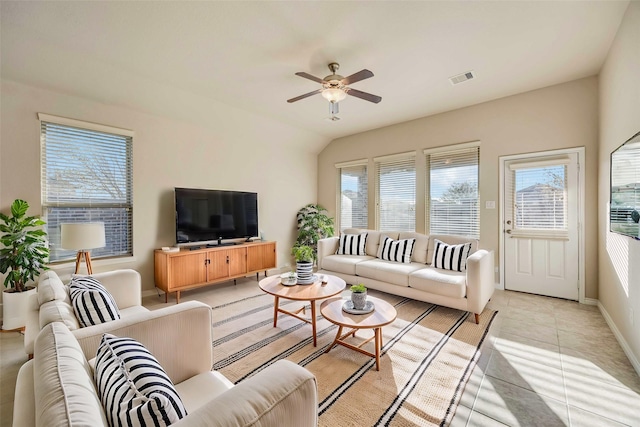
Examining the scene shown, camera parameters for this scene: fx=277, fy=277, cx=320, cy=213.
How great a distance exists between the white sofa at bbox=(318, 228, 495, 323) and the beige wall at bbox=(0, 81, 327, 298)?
1.64 meters

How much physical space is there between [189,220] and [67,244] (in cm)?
142

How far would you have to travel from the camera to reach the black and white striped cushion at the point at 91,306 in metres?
1.60

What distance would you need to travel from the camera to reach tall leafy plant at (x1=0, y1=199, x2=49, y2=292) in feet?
8.82

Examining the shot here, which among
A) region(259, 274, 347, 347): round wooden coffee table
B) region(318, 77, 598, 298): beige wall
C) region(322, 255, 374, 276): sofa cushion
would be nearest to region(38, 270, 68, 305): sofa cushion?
region(259, 274, 347, 347): round wooden coffee table

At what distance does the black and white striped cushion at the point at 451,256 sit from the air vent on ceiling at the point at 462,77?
2026 millimetres

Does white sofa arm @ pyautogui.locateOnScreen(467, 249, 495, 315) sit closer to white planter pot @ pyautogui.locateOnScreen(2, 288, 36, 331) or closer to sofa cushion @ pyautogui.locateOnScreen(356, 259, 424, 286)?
sofa cushion @ pyautogui.locateOnScreen(356, 259, 424, 286)

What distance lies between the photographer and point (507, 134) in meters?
3.91

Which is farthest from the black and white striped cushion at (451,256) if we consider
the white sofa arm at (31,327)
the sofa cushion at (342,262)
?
the white sofa arm at (31,327)

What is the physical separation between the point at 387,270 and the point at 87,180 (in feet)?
13.0

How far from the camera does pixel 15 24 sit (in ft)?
7.59

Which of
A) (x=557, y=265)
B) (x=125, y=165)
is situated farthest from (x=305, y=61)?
(x=557, y=265)

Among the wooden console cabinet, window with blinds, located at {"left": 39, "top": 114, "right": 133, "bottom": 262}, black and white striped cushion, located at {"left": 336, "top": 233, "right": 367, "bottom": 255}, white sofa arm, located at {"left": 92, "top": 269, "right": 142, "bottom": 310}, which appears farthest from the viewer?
black and white striped cushion, located at {"left": 336, "top": 233, "right": 367, "bottom": 255}

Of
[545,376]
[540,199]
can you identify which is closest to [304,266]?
[545,376]

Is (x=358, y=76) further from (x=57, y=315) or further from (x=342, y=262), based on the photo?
(x=57, y=315)
